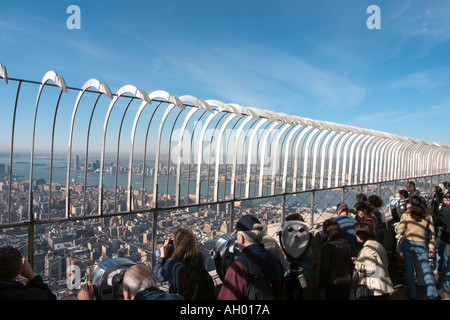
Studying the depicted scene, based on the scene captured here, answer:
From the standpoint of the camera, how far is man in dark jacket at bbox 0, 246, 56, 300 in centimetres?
197

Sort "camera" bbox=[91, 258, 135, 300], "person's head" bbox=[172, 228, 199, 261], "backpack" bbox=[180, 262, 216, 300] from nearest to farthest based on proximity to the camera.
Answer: "camera" bbox=[91, 258, 135, 300] < "backpack" bbox=[180, 262, 216, 300] < "person's head" bbox=[172, 228, 199, 261]

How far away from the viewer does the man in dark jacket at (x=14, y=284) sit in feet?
6.47

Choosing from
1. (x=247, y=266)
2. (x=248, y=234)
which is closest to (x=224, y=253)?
(x=248, y=234)

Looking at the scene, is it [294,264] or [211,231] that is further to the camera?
[211,231]

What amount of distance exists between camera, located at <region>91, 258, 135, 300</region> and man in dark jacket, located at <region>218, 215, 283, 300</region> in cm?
91

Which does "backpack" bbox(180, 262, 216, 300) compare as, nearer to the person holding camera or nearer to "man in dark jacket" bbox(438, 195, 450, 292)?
the person holding camera

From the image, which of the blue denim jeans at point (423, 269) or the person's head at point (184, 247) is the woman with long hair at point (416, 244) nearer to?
the blue denim jeans at point (423, 269)

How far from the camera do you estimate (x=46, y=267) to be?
3.46m

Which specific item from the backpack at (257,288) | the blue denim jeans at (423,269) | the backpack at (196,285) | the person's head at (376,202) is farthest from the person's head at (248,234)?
the person's head at (376,202)

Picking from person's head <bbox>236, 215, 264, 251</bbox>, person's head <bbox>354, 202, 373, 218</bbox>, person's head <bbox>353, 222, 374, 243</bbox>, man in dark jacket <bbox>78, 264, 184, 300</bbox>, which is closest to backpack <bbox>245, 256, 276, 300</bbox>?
person's head <bbox>236, 215, 264, 251</bbox>
